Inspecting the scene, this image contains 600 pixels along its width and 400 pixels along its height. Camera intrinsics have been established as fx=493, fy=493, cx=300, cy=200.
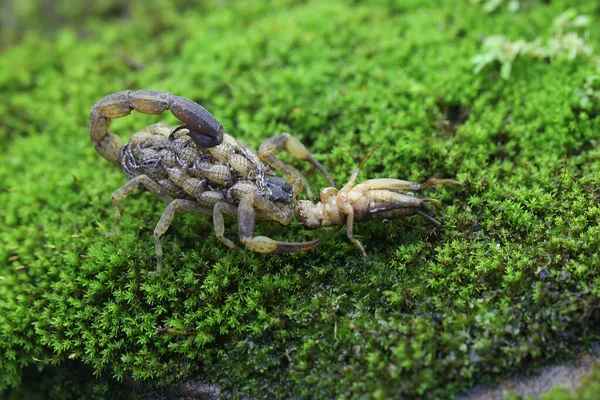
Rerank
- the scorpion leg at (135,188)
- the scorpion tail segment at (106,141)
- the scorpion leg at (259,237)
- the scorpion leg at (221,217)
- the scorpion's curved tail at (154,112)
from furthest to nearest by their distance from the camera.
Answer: the scorpion tail segment at (106,141) → the scorpion leg at (135,188) → the scorpion's curved tail at (154,112) → the scorpion leg at (221,217) → the scorpion leg at (259,237)

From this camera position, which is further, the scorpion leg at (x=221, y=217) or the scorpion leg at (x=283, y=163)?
the scorpion leg at (x=283, y=163)

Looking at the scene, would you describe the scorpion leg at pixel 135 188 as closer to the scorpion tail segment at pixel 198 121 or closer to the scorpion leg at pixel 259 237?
the scorpion tail segment at pixel 198 121

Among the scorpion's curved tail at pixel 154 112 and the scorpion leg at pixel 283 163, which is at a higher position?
the scorpion's curved tail at pixel 154 112

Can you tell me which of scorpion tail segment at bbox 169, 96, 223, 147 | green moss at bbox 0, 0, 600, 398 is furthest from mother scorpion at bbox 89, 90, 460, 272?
green moss at bbox 0, 0, 600, 398

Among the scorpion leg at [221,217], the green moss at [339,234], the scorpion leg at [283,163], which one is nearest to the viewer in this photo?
the green moss at [339,234]

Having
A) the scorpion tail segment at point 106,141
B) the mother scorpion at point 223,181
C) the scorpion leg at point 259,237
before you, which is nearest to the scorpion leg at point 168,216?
the mother scorpion at point 223,181

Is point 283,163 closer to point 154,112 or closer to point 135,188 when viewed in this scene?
point 154,112

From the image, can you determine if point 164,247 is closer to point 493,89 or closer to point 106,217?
point 106,217
